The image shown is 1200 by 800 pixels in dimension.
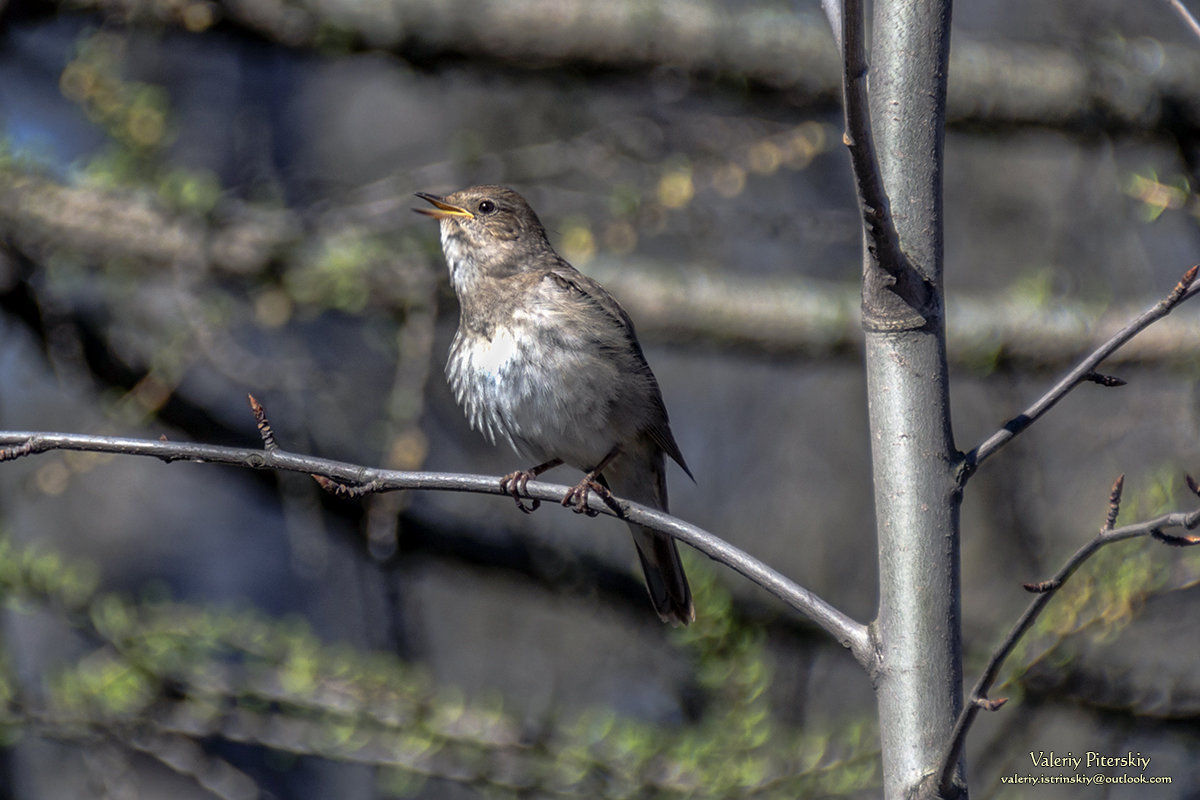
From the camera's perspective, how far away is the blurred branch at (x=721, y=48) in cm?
612

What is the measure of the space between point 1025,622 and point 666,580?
7.77 feet

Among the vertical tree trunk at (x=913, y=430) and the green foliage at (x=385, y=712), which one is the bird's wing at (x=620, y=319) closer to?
the green foliage at (x=385, y=712)

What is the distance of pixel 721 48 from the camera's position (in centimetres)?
642

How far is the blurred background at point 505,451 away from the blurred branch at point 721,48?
0.02 meters

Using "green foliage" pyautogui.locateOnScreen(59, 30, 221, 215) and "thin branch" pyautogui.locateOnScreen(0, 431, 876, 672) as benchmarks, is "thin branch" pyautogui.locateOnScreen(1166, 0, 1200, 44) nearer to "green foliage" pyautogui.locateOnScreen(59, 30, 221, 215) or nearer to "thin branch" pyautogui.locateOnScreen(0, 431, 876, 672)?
"thin branch" pyautogui.locateOnScreen(0, 431, 876, 672)

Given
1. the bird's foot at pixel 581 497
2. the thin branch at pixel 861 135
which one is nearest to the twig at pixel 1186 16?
the thin branch at pixel 861 135

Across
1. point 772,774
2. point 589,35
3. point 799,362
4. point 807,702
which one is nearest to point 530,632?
point 807,702

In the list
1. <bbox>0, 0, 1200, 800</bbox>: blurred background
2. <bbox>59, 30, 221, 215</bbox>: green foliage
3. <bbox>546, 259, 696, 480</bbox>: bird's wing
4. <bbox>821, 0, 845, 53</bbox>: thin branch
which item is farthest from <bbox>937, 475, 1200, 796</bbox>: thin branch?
<bbox>59, 30, 221, 215</bbox>: green foliage

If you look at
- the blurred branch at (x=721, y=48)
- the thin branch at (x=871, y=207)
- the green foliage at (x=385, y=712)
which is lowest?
the green foliage at (x=385, y=712)

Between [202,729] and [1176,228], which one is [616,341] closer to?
[202,729]

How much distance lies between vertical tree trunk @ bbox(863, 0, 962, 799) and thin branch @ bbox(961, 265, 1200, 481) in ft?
0.16

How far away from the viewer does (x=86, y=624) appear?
4750mm

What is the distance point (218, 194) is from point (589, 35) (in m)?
2.25

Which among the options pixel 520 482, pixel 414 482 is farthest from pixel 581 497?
pixel 414 482
